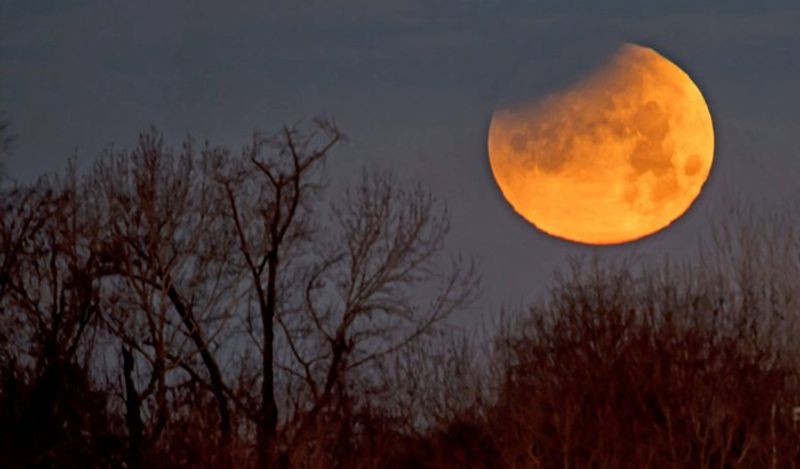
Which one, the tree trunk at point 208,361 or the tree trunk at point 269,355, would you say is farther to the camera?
the tree trunk at point 269,355

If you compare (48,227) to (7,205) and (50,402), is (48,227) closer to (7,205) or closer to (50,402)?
(7,205)

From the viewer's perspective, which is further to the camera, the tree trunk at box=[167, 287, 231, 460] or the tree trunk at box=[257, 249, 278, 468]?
the tree trunk at box=[257, 249, 278, 468]

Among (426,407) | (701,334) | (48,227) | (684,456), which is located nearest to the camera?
(684,456)

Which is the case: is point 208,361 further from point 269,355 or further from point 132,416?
point 132,416

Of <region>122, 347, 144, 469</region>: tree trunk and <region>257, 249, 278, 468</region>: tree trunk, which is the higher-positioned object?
<region>257, 249, 278, 468</region>: tree trunk

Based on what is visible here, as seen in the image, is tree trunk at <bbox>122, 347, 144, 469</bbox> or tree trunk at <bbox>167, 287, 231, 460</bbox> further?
tree trunk at <bbox>167, 287, 231, 460</bbox>

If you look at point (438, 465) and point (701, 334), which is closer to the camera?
point (701, 334)

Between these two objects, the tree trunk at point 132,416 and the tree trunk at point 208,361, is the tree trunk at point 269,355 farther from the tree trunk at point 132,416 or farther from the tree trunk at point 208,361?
the tree trunk at point 132,416

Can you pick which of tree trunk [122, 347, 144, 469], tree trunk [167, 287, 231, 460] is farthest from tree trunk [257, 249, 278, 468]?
tree trunk [122, 347, 144, 469]

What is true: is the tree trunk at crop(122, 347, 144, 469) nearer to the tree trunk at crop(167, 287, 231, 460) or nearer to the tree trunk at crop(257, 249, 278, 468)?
the tree trunk at crop(167, 287, 231, 460)

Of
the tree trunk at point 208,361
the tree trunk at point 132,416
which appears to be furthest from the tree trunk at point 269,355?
the tree trunk at point 132,416

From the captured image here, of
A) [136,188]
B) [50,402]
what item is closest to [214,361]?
[136,188]

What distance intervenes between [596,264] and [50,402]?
11.3 metres

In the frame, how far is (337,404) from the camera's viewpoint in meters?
35.4
